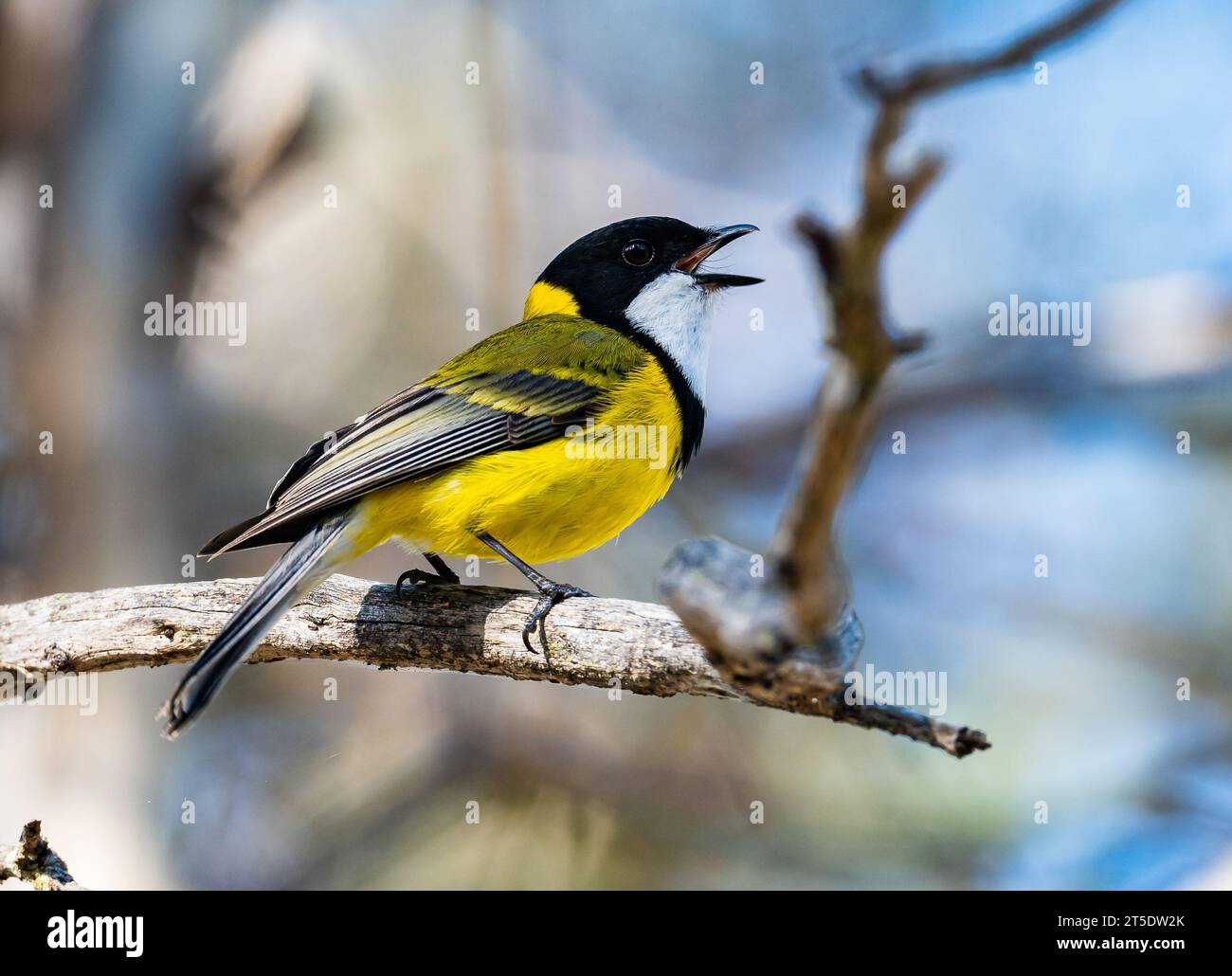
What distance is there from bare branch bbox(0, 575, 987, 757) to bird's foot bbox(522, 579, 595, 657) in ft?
0.08

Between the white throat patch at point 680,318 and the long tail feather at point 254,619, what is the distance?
159 cm

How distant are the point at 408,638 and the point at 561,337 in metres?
1.47

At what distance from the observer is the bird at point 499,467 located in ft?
12.9

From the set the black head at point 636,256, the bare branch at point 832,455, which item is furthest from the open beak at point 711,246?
the bare branch at point 832,455

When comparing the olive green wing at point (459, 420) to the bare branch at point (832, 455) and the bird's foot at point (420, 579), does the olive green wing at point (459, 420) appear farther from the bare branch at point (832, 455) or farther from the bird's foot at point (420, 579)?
the bare branch at point (832, 455)

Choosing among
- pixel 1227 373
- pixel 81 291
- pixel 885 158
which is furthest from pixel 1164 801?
pixel 81 291

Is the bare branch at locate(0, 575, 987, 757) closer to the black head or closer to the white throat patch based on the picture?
the white throat patch

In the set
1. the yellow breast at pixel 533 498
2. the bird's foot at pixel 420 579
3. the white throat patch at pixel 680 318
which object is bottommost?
the bird's foot at pixel 420 579

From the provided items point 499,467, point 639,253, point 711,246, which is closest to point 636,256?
point 639,253

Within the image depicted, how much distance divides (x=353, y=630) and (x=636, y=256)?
219 centimetres

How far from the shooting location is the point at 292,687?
827 centimetres

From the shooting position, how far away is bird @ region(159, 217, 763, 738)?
394cm

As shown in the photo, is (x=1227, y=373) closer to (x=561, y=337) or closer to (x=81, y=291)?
(x=561, y=337)

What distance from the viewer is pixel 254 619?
3562 millimetres
